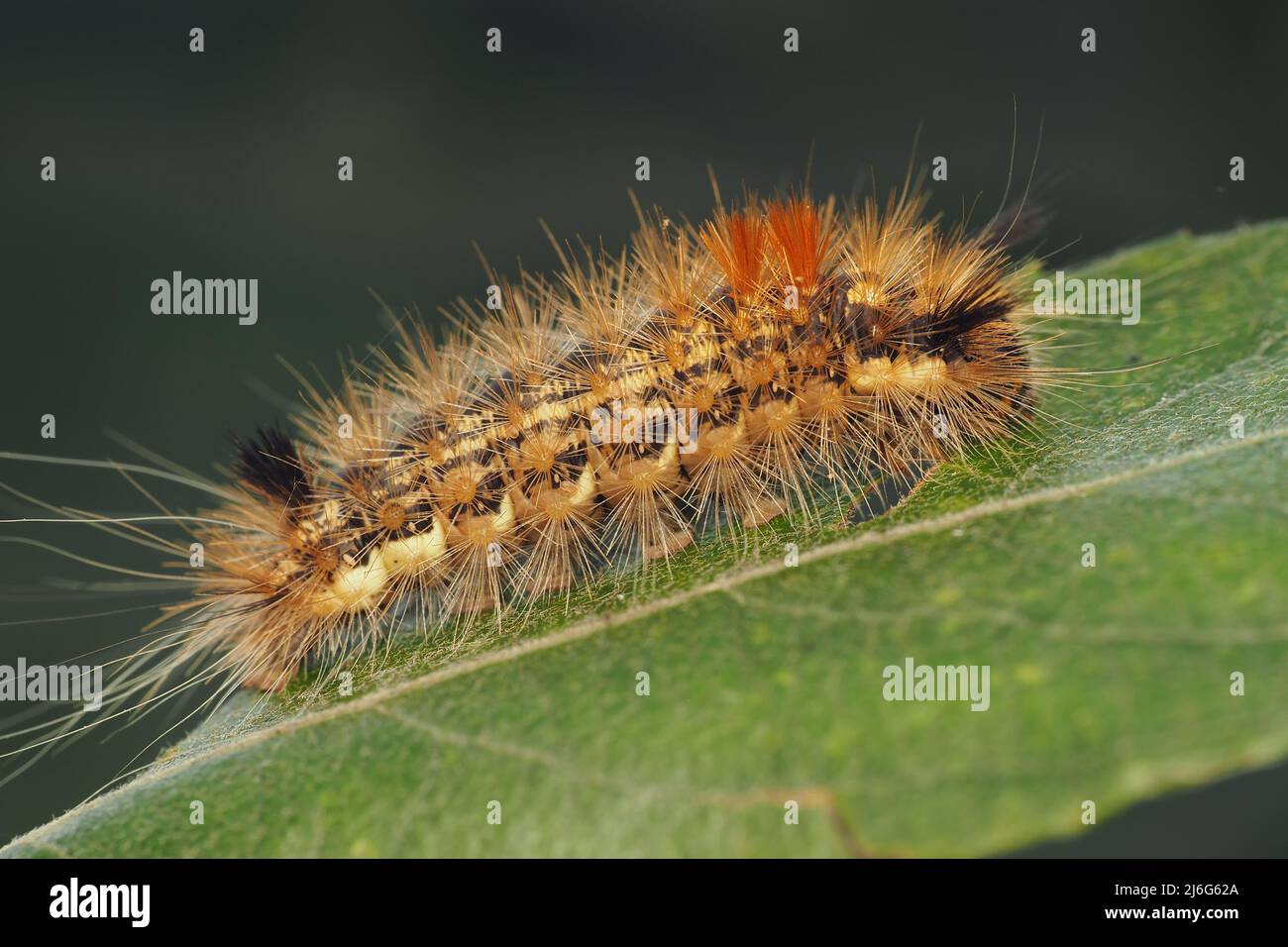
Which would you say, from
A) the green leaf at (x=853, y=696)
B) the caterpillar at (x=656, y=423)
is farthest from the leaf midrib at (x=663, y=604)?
the caterpillar at (x=656, y=423)

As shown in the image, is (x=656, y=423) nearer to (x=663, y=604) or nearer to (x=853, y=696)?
(x=663, y=604)

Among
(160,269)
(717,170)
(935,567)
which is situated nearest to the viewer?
(935,567)

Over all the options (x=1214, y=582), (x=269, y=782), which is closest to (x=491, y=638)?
(x=269, y=782)

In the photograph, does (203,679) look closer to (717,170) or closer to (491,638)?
(491,638)

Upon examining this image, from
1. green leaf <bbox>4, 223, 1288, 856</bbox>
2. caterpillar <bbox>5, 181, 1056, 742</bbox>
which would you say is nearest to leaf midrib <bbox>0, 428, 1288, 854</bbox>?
green leaf <bbox>4, 223, 1288, 856</bbox>

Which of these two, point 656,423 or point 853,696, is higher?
point 656,423

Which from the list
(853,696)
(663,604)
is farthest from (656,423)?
(853,696)
